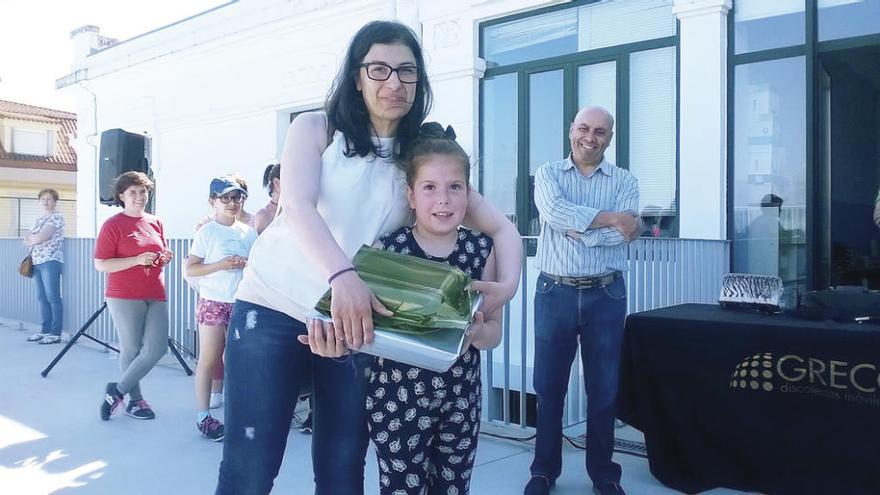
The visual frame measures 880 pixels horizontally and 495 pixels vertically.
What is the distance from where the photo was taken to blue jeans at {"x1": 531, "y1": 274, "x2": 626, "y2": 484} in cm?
344

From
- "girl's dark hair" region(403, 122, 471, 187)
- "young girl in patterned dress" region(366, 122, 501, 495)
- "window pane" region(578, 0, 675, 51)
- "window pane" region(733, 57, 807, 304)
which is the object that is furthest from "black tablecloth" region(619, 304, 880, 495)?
"window pane" region(578, 0, 675, 51)

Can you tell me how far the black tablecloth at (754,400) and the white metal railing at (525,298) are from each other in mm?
1191

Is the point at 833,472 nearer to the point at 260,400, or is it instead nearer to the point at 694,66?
the point at 260,400

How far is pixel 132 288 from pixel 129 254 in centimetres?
23

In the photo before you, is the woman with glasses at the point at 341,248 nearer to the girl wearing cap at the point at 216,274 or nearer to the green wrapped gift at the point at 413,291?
the green wrapped gift at the point at 413,291

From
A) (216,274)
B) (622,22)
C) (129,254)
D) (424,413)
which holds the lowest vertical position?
(424,413)

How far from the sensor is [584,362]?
139 inches

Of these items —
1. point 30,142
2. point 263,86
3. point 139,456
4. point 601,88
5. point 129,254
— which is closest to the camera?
point 139,456

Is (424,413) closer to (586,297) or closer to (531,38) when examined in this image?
(586,297)

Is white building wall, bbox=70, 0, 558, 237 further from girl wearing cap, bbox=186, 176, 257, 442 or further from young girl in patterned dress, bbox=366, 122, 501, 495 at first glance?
young girl in patterned dress, bbox=366, 122, 501, 495

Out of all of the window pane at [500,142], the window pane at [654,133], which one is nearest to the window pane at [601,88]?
the window pane at [654,133]

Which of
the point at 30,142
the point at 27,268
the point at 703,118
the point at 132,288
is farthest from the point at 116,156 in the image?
the point at 30,142

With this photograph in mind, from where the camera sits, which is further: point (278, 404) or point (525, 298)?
point (525, 298)

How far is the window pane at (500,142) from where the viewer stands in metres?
7.39
